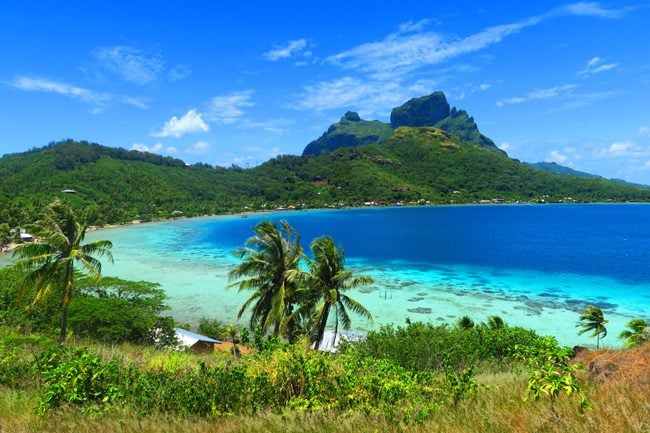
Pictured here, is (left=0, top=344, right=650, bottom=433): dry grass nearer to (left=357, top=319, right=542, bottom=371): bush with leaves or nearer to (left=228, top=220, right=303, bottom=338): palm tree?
(left=357, top=319, right=542, bottom=371): bush with leaves

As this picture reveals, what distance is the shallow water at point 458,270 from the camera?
47000mm

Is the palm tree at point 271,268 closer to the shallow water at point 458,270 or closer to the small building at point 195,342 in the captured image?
the small building at point 195,342

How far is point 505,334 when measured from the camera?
25828mm

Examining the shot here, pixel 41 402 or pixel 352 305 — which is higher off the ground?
pixel 41 402

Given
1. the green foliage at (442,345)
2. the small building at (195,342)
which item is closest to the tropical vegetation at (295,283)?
the green foliage at (442,345)

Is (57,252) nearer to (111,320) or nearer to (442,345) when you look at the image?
(111,320)

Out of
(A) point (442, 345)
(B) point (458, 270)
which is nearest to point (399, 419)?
(A) point (442, 345)

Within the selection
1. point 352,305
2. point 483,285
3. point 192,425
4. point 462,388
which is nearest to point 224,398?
point 192,425

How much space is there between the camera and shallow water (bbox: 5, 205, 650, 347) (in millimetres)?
47000

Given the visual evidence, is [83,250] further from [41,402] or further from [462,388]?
[462,388]

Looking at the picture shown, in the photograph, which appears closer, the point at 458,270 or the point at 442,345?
the point at 442,345

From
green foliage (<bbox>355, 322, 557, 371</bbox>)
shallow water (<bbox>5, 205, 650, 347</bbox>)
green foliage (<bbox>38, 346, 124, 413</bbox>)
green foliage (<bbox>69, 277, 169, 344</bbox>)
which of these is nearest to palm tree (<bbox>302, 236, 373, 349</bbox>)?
green foliage (<bbox>355, 322, 557, 371</bbox>)

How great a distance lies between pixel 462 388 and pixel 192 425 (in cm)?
537

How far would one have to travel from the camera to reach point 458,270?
239 ft
